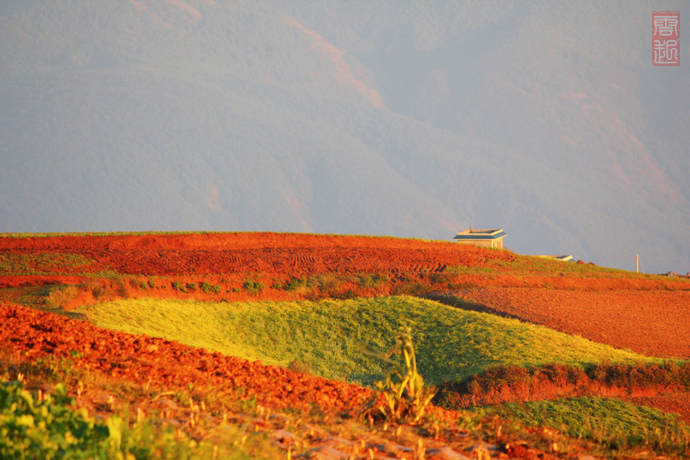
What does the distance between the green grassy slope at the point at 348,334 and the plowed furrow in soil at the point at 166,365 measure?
10.6ft

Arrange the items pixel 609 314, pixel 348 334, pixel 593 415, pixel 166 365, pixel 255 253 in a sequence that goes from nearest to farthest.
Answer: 1. pixel 166 365
2. pixel 593 415
3. pixel 348 334
4. pixel 609 314
5. pixel 255 253

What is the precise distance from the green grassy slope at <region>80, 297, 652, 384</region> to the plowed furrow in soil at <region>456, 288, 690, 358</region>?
4.82ft

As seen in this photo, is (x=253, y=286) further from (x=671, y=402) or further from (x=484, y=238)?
(x=484, y=238)

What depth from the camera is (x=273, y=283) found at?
2123 cm

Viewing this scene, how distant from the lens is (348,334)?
16.1m

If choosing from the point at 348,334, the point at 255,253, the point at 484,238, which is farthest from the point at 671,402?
the point at 484,238

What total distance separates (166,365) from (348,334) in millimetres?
9070

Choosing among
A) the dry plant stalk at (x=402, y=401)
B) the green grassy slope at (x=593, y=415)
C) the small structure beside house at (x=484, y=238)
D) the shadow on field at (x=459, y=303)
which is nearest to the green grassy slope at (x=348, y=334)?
the shadow on field at (x=459, y=303)

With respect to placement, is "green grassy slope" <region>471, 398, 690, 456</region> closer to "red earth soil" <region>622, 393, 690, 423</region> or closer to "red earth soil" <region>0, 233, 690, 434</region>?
"red earth soil" <region>622, 393, 690, 423</region>

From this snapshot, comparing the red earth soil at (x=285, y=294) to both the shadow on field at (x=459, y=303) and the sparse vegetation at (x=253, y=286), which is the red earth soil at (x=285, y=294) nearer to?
the shadow on field at (x=459, y=303)

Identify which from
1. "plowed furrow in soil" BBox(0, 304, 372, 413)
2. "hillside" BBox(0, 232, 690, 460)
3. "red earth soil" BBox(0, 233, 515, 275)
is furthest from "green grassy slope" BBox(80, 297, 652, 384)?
"red earth soil" BBox(0, 233, 515, 275)

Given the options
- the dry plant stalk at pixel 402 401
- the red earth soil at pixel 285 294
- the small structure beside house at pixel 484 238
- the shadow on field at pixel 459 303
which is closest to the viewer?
the dry plant stalk at pixel 402 401

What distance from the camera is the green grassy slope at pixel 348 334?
43.3 feet

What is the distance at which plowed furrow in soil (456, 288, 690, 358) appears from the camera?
1647 centimetres
